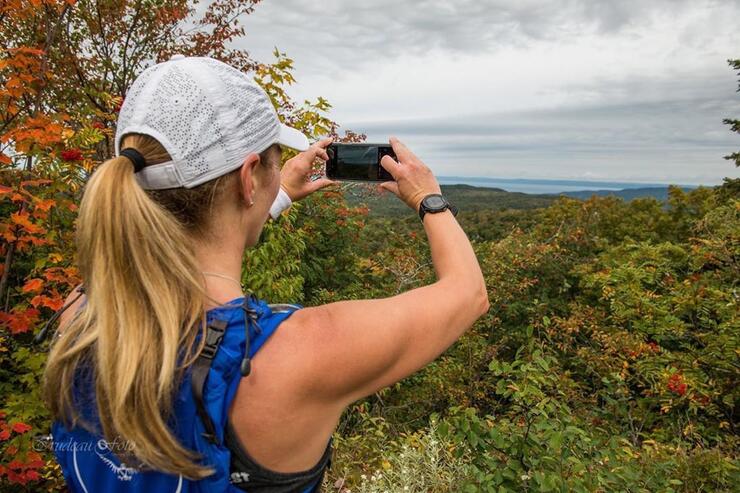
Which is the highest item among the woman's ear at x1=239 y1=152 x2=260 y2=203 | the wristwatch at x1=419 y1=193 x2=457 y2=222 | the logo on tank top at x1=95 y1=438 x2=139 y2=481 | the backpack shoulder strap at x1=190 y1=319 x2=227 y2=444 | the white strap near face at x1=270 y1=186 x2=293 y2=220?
the woman's ear at x1=239 y1=152 x2=260 y2=203

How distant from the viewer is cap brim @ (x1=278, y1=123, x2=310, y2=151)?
3.72ft

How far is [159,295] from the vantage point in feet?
2.86

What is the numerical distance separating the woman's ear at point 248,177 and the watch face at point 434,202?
17.5 inches

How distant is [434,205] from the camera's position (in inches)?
48.3

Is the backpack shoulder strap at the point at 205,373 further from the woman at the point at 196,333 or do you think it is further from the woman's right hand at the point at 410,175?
the woman's right hand at the point at 410,175

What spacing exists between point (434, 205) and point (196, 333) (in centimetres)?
65

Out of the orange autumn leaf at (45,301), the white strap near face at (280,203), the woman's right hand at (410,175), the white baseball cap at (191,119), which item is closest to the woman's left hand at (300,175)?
the white strap near face at (280,203)

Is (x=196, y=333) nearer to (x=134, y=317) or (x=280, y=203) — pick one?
(x=134, y=317)

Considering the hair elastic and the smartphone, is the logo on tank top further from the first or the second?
the smartphone

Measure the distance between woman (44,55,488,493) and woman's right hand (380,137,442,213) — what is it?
A: 34 cm

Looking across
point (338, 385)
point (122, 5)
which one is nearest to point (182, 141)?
point (338, 385)

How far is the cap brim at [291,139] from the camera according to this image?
113 cm

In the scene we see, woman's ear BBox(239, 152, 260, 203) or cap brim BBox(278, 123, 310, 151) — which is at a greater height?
cap brim BBox(278, 123, 310, 151)

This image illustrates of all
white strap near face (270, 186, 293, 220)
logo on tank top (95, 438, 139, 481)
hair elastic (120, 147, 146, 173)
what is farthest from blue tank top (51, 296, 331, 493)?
white strap near face (270, 186, 293, 220)
